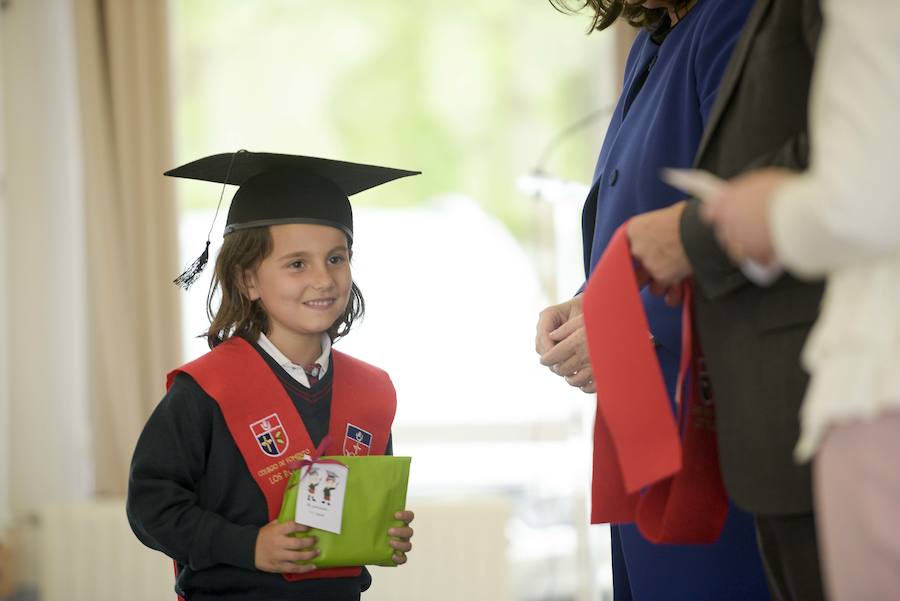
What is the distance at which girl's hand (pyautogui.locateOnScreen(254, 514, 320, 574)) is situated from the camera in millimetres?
1668

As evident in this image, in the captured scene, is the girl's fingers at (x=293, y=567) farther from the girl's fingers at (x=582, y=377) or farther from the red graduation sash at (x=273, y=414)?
the girl's fingers at (x=582, y=377)

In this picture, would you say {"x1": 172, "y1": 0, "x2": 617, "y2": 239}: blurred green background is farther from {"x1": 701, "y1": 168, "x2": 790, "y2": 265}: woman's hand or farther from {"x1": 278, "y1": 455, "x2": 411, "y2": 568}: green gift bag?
{"x1": 701, "y1": 168, "x2": 790, "y2": 265}: woman's hand

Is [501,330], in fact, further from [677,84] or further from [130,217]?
[677,84]

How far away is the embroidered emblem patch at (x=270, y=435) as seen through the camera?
1786 millimetres

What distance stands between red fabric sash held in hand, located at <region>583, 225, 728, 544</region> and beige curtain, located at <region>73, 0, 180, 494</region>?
285cm

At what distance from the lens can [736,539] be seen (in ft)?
5.18

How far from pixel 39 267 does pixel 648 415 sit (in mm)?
3245

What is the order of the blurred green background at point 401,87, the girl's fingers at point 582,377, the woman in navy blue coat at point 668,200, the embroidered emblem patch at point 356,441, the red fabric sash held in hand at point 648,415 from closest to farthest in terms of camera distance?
the red fabric sash held in hand at point 648,415 < the woman in navy blue coat at point 668,200 < the girl's fingers at point 582,377 < the embroidered emblem patch at point 356,441 < the blurred green background at point 401,87

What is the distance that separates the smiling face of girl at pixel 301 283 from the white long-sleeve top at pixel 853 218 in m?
1.06

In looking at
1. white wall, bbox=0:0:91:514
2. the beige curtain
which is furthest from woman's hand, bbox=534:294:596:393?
white wall, bbox=0:0:91:514

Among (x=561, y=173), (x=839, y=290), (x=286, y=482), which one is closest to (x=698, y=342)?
(x=839, y=290)

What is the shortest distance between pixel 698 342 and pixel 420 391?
11.4 feet

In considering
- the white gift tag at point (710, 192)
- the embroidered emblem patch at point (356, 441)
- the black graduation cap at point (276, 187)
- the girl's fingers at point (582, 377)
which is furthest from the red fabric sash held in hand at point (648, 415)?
the black graduation cap at point (276, 187)

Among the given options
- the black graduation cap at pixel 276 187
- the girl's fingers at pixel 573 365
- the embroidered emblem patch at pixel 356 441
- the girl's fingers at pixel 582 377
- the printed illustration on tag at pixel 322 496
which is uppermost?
the black graduation cap at pixel 276 187
